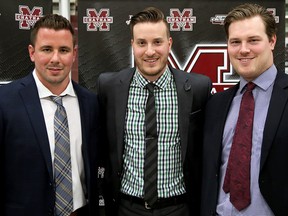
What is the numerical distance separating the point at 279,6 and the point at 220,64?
2.23 ft

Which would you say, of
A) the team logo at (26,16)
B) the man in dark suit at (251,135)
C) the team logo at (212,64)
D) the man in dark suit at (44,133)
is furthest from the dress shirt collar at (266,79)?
the team logo at (26,16)

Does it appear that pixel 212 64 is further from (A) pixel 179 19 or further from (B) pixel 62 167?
(B) pixel 62 167

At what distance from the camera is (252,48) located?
2.07 metres

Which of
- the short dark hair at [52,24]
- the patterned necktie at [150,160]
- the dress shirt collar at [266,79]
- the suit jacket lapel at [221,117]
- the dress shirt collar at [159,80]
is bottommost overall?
the patterned necktie at [150,160]

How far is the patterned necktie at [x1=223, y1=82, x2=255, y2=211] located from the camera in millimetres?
1983

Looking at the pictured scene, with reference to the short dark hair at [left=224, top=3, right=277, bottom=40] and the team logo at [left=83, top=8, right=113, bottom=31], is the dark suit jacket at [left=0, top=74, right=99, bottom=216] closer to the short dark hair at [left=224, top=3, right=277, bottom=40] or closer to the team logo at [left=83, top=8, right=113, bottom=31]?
the short dark hair at [left=224, top=3, right=277, bottom=40]

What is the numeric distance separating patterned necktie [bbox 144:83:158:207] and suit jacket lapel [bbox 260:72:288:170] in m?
0.65

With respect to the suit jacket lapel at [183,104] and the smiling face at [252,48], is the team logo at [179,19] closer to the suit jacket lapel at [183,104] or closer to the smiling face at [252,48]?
the suit jacket lapel at [183,104]

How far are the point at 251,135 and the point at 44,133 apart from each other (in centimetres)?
105

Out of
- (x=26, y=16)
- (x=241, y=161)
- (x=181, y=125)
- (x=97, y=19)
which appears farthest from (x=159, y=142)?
(x=26, y=16)

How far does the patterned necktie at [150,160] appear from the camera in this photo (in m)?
2.35

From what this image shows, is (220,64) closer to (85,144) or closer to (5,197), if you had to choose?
(85,144)

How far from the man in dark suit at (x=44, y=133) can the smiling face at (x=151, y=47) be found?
0.38m

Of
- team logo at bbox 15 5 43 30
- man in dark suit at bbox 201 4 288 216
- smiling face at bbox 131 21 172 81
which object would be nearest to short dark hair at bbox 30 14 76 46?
smiling face at bbox 131 21 172 81
